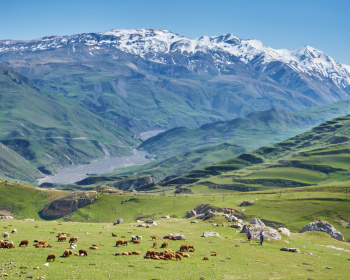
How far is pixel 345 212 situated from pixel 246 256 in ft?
405

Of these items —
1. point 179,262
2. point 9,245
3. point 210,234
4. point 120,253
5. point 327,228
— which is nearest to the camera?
point 9,245

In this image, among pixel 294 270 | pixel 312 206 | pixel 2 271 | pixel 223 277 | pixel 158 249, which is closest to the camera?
pixel 2 271

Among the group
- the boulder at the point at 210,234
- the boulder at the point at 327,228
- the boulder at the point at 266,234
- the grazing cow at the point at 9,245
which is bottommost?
the boulder at the point at 327,228

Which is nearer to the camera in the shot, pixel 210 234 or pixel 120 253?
pixel 120 253

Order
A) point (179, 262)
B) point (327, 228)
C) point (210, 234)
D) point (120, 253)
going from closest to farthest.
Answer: point (179, 262)
point (120, 253)
point (210, 234)
point (327, 228)

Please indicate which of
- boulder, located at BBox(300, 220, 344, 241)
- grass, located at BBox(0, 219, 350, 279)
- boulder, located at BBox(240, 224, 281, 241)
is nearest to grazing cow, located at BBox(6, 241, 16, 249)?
grass, located at BBox(0, 219, 350, 279)

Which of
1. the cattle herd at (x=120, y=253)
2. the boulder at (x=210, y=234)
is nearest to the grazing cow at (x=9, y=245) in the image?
the cattle herd at (x=120, y=253)

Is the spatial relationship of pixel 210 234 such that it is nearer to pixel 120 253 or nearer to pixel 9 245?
pixel 120 253

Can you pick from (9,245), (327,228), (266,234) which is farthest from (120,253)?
(327,228)

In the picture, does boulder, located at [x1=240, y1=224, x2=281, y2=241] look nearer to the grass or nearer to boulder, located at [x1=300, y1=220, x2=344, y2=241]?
the grass

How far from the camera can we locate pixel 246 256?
62.7 meters

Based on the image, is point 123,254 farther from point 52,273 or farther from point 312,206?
point 312,206

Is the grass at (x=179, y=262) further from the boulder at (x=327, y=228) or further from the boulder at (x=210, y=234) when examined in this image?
the boulder at (x=327, y=228)

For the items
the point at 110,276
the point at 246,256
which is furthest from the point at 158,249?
the point at 110,276
